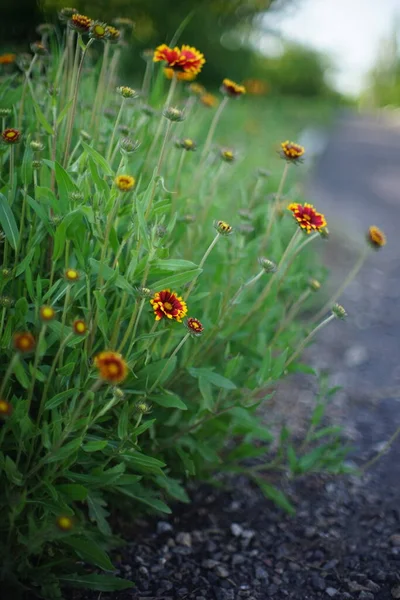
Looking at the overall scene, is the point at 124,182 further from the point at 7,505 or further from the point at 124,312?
the point at 7,505

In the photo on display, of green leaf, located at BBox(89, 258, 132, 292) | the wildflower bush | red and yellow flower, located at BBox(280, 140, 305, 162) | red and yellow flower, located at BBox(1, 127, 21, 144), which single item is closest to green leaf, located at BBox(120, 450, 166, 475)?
the wildflower bush

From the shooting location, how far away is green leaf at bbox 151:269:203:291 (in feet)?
4.95

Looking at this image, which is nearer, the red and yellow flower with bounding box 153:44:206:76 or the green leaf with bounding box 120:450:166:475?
the green leaf with bounding box 120:450:166:475

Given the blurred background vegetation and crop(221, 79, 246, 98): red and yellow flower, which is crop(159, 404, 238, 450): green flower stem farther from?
the blurred background vegetation

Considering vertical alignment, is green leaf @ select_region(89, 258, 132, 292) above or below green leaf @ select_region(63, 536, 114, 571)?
above

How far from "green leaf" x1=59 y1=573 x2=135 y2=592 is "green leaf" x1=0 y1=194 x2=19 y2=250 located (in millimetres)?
791

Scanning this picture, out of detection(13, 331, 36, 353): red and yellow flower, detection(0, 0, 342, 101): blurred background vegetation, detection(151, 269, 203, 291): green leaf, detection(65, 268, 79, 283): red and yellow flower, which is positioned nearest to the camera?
detection(13, 331, 36, 353): red and yellow flower

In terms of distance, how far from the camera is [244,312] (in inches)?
77.2

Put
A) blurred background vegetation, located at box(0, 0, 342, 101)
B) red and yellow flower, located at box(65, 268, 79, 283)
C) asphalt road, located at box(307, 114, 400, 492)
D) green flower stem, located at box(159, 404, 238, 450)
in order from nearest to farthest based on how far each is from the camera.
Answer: red and yellow flower, located at box(65, 268, 79, 283), green flower stem, located at box(159, 404, 238, 450), asphalt road, located at box(307, 114, 400, 492), blurred background vegetation, located at box(0, 0, 342, 101)

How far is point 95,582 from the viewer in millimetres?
1492

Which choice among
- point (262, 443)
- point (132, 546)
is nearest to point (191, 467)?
point (132, 546)

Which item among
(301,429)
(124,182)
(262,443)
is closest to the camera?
(124,182)

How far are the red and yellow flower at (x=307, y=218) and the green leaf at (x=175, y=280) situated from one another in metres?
0.34

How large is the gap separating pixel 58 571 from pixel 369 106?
3324 centimetres
